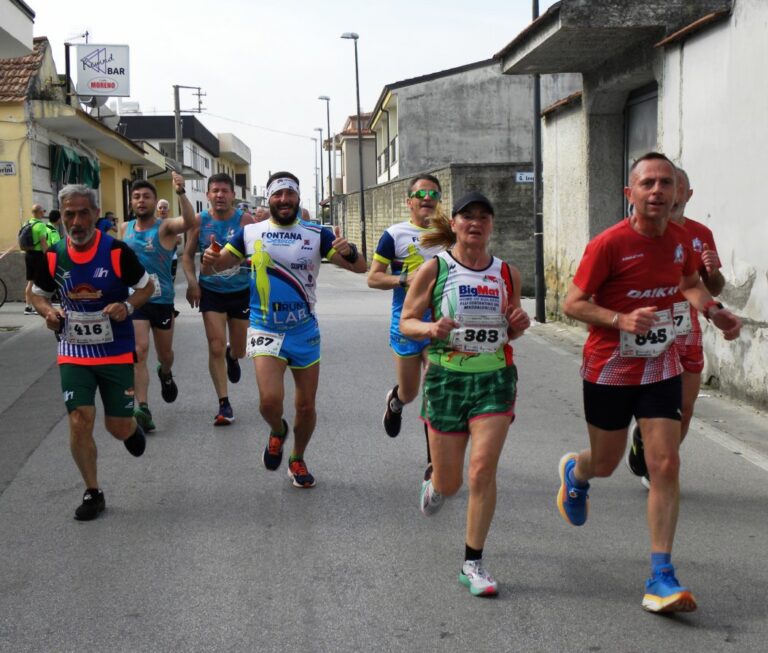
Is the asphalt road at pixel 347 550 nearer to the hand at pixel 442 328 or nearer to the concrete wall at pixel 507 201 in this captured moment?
the hand at pixel 442 328

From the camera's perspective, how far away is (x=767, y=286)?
28.5 feet

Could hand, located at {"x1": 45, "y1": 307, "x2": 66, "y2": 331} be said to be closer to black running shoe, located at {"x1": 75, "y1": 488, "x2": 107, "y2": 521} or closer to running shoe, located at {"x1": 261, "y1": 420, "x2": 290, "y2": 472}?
black running shoe, located at {"x1": 75, "y1": 488, "x2": 107, "y2": 521}

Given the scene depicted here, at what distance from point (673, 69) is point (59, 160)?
17023 mm

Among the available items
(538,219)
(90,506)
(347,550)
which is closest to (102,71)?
(538,219)

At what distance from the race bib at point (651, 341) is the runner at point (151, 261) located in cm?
432

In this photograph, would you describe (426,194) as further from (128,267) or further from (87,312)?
(87,312)

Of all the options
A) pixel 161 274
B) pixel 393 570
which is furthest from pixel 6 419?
pixel 393 570

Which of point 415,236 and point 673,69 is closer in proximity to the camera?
point 415,236

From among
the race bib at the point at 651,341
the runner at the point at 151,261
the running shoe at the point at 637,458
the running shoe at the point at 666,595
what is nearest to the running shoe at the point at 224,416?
the runner at the point at 151,261

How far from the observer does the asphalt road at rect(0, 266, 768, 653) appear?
397cm

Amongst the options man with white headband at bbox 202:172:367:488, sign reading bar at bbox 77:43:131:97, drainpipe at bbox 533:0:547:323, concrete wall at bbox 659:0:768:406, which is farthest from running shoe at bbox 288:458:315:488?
sign reading bar at bbox 77:43:131:97

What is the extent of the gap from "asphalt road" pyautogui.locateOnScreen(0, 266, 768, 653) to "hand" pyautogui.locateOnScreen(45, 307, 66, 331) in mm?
1064

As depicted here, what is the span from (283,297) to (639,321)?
8.07 feet

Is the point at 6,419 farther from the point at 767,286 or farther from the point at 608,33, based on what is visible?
the point at 608,33
